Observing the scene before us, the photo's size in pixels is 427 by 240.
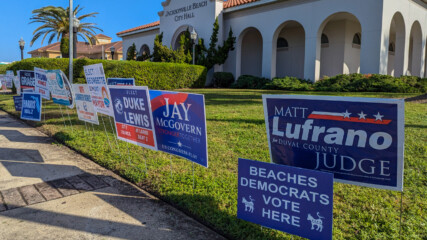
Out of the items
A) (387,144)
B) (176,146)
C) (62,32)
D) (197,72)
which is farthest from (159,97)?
(62,32)

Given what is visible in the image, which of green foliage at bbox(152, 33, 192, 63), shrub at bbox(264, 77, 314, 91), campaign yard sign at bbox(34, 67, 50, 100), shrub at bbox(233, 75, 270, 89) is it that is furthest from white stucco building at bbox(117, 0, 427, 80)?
campaign yard sign at bbox(34, 67, 50, 100)

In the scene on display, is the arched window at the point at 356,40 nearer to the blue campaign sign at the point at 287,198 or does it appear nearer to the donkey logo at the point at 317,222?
the blue campaign sign at the point at 287,198

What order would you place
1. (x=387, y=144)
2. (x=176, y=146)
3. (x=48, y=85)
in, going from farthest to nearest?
1. (x=48, y=85)
2. (x=176, y=146)
3. (x=387, y=144)

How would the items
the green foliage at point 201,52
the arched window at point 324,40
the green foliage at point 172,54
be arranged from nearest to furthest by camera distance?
the arched window at point 324,40, the green foliage at point 201,52, the green foliage at point 172,54

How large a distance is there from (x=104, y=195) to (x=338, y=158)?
2671 millimetres

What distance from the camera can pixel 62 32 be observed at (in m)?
32.0

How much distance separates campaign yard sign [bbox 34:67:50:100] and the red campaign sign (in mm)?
4266

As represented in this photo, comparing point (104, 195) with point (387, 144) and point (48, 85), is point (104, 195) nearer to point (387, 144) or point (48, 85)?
point (387, 144)

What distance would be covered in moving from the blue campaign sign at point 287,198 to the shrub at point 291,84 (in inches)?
556

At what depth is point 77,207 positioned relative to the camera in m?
3.37

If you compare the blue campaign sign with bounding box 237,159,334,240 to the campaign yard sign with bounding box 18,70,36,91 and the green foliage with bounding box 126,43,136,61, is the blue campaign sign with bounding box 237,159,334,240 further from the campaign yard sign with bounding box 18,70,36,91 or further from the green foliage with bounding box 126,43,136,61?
the green foliage with bounding box 126,43,136,61

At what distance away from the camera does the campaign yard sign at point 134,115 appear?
4.15 meters

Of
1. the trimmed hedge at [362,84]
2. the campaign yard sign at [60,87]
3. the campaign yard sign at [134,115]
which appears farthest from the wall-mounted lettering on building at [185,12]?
the campaign yard sign at [134,115]

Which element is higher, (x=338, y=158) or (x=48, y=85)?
(x=48, y=85)
